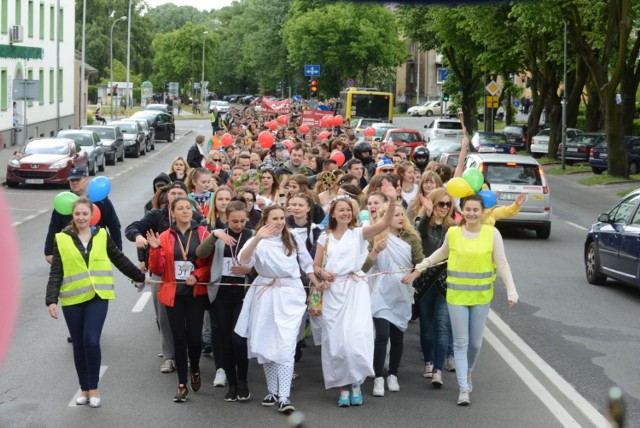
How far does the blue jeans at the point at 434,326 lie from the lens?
943 centimetres

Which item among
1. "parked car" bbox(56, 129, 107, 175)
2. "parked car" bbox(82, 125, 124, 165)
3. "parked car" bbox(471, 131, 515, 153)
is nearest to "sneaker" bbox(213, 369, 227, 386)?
"parked car" bbox(56, 129, 107, 175)

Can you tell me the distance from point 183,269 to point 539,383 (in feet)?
10.1

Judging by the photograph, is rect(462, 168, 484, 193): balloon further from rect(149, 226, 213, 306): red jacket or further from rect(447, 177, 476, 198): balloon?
rect(149, 226, 213, 306): red jacket

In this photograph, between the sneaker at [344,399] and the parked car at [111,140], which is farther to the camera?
the parked car at [111,140]

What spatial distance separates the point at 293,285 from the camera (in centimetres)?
855

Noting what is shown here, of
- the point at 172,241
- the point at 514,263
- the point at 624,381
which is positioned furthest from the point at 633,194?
the point at 172,241

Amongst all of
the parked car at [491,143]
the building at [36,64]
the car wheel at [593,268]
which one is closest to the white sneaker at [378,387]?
the car wheel at [593,268]

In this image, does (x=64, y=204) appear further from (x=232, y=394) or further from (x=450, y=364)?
(x=450, y=364)

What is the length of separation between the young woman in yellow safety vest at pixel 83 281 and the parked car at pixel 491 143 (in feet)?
120

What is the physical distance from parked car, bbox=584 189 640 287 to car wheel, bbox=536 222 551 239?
580 centimetres

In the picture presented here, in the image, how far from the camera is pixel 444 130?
52812 millimetres

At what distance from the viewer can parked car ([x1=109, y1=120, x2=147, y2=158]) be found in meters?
49.8

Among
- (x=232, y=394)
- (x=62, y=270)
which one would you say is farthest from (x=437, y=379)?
(x=62, y=270)

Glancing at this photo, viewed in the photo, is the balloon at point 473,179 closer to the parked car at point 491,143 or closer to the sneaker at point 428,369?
the sneaker at point 428,369
